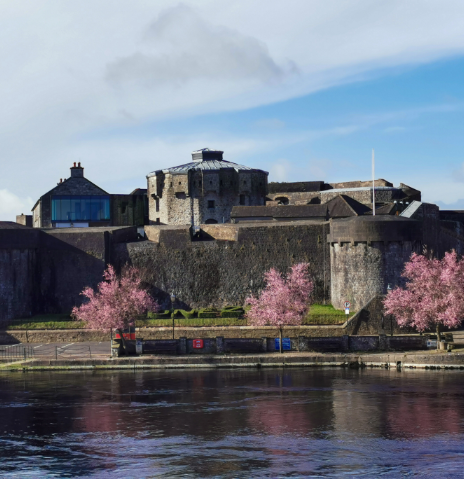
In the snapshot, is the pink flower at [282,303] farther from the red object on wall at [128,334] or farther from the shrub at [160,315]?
the red object on wall at [128,334]

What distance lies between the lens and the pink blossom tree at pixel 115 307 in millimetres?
63312

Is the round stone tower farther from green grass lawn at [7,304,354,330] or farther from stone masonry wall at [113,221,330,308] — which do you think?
stone masonry wall at [113,221,330,308]

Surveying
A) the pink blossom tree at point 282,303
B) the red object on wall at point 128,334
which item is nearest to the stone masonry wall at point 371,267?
the pink blossom tree at point 282,303

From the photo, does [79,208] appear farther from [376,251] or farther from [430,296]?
[430,296]

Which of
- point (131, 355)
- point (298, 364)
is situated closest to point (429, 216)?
point (298, 364)

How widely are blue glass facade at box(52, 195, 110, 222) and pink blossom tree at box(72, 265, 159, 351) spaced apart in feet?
96.5

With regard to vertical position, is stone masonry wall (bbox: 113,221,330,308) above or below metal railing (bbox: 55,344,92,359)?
above

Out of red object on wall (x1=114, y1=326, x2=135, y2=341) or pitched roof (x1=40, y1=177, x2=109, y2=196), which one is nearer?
red object on wall (x1=114, y1=326, x2=135, y2=341)

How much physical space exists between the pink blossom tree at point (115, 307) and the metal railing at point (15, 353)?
3960 mm

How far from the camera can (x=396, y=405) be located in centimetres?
4619

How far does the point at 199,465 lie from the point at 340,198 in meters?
47.1

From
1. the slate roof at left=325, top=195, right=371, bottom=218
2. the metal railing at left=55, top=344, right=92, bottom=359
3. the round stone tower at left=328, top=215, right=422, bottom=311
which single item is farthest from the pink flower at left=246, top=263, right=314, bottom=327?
the slate roof at left=325, top=195, right=371, bottom=218

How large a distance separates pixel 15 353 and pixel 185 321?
1092 centimetres

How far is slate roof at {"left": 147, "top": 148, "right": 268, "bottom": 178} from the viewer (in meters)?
93.6
